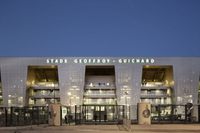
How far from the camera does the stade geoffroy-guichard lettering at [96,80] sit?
13950 cm

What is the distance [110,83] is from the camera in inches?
5846

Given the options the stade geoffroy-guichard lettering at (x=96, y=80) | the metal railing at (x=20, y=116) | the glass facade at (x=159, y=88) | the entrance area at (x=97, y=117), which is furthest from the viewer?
the glass facade at (x=159, y=88)

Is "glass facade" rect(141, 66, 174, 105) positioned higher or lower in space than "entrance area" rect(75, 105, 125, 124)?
higher

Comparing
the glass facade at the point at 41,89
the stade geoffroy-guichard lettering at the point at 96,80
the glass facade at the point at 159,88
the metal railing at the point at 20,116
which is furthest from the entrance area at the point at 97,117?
the glass facade at the point at 159,88

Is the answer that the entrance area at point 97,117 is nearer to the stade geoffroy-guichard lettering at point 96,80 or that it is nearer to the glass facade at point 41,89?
the stade geoffroy-guichard lettering at point 96,80

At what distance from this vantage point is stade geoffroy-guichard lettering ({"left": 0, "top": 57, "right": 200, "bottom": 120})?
458ft

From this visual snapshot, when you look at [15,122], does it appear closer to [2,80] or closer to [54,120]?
[54,120]

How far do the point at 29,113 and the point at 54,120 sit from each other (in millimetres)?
6516

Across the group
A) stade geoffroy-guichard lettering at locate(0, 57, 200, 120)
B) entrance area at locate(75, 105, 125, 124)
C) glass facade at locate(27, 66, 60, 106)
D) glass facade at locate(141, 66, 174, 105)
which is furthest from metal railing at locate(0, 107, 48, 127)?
glass facade at locate(141, 66, 174, 105)

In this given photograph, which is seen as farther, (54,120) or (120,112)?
(120,112)

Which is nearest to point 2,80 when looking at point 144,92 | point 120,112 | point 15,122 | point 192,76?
point 144,92

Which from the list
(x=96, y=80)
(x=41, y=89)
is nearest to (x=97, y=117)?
(x=96, y=80)

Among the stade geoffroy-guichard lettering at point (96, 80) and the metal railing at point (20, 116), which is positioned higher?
the stade geoffroy-guichard lettering at point (96, 80)

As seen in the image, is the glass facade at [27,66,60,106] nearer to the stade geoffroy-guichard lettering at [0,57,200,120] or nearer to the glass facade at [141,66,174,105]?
the stade geoffroy-guichard lettering at [0,57,200,120]
